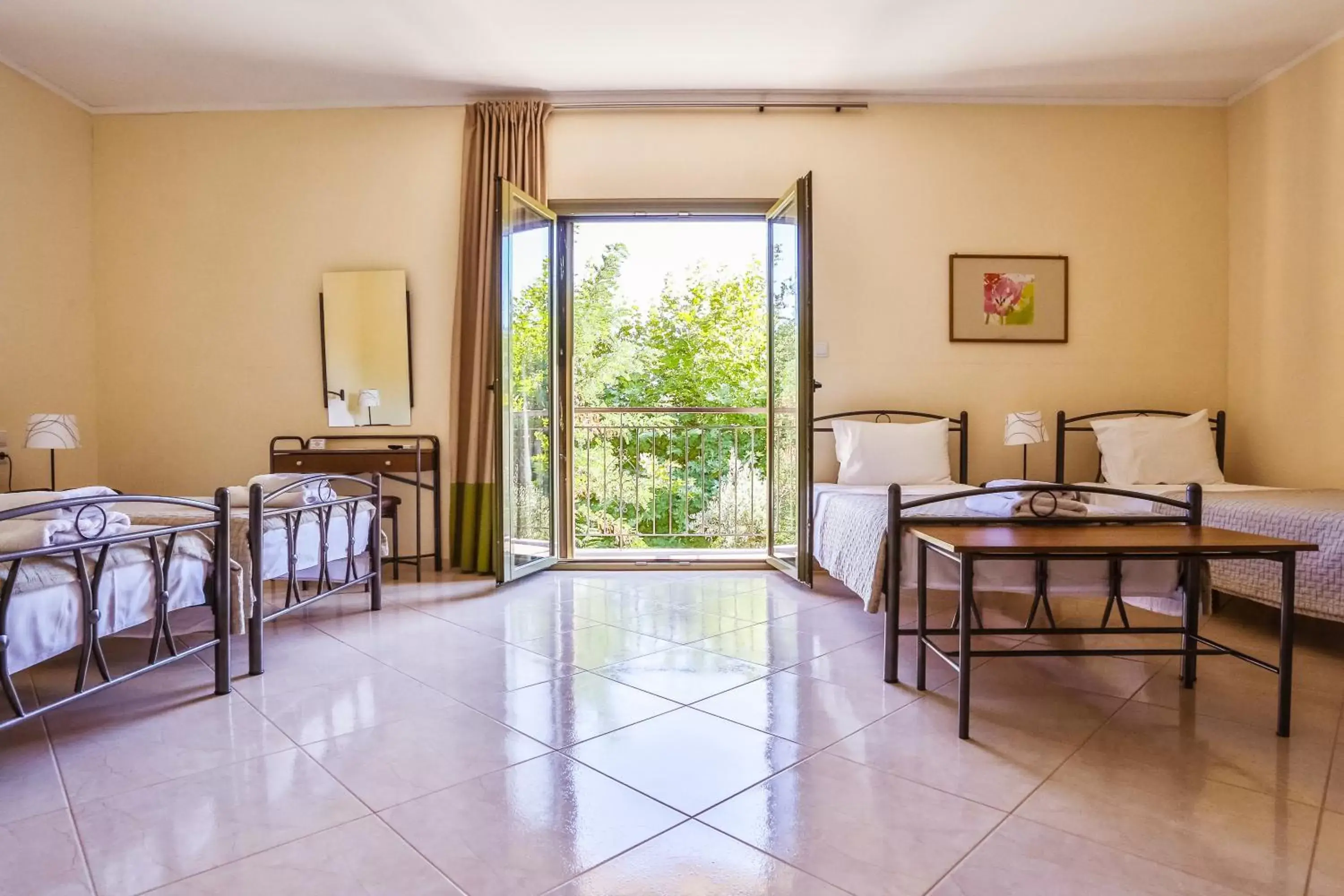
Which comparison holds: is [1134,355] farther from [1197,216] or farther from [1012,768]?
[1012,768]

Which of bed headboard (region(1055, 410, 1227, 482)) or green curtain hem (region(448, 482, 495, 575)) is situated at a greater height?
bed headboard (region(1055, 410, 1227, 482))

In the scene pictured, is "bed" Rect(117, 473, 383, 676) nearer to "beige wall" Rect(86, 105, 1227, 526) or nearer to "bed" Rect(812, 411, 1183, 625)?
"beige wall" Rect(86, 105, 1227, 526)

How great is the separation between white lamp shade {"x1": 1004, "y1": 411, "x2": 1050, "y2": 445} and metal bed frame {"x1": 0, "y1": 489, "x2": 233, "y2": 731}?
3826 millimetres

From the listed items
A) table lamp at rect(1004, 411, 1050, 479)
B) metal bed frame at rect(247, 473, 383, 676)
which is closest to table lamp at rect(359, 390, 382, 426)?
metal bed frame at rect(247, 473, 383, 676)

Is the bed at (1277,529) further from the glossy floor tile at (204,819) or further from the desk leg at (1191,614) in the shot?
the glossy floor tile at (204,819)

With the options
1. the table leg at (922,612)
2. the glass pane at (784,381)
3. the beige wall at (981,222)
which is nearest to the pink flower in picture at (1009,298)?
the beige wall at (981,222)

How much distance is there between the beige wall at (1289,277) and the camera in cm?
376

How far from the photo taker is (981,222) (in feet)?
A: 14.8

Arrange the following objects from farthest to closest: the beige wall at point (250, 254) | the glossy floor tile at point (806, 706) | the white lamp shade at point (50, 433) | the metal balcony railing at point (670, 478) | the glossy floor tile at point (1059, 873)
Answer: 1. the metal balcony railing at point (670, 478)
2. the beige wall at point (250, 254)
3. the white lamp shade at point (50, 433)
4. the glossy floor tile at point (806, 706)
5. the glossy floor tile at point (1059, 873)

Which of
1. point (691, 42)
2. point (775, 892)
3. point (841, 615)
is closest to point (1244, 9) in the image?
point (691, 42)

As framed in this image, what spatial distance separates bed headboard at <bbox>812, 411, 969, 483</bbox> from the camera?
442 centimetres

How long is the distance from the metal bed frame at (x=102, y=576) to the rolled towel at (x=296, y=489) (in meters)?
→ 0.32

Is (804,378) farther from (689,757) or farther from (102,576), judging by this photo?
(102,576)

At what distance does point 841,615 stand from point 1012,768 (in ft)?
5.09
